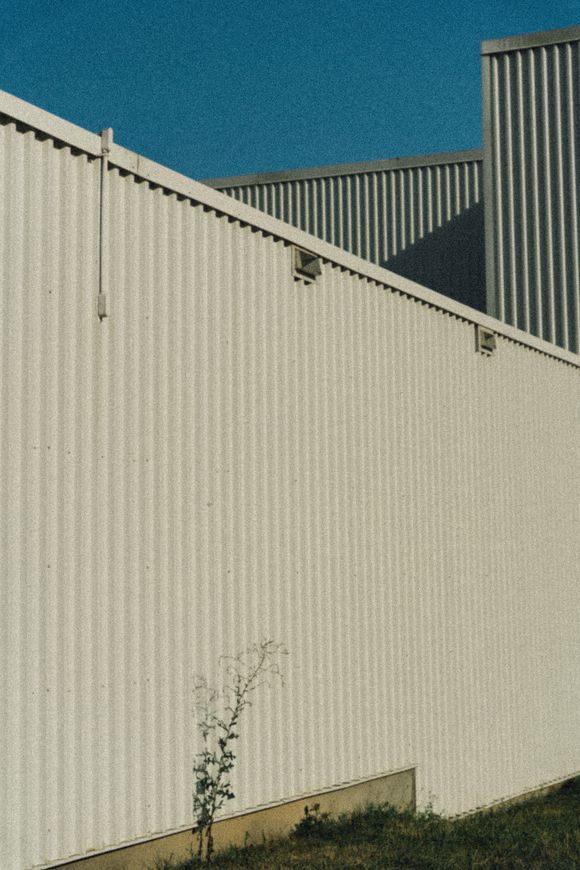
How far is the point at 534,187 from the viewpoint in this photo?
18.2 meters

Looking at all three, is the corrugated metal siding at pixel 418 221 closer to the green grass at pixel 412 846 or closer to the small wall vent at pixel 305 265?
the small wall vent at pixel 305 265

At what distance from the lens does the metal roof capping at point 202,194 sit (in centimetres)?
699

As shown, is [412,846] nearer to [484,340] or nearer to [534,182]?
[484,340]

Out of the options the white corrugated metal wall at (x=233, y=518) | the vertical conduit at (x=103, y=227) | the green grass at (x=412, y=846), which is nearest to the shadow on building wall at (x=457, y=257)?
the white corrugated metal wall at (x=233, y=518)

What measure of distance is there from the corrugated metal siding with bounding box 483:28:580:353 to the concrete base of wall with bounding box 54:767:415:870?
896 cm

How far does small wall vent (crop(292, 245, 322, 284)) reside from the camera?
9.62 metres

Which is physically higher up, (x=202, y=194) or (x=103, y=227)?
(x=202, y=194)

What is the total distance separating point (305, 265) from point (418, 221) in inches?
538

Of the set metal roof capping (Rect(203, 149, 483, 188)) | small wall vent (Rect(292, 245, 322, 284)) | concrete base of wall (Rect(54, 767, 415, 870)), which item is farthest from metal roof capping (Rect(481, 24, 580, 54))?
concrete base of wall (Rect(54, 767, 415, 870))

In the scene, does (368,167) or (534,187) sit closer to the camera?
(534,187)

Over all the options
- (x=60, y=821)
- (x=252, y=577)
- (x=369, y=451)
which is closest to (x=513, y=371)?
(x=369, y=451)

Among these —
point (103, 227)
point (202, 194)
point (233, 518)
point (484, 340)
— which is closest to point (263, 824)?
point (233, 518)

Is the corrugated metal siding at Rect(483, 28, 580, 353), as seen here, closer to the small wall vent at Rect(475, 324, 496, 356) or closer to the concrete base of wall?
the small wall vent at Rect(475, 324, 496, 356)

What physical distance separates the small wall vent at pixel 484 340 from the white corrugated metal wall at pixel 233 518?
14cm
